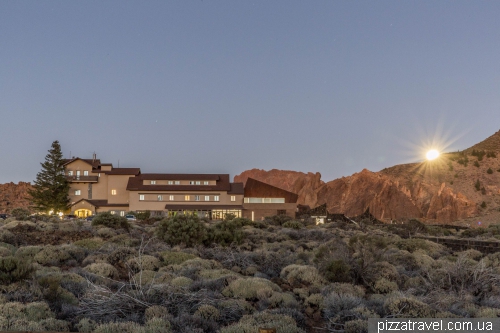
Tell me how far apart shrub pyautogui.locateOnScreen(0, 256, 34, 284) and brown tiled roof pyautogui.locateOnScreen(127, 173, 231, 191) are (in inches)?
1890

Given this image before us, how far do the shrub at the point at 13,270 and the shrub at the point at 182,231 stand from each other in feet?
35.1

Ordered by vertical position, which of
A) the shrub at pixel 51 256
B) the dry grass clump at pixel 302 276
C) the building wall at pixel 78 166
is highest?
the building wall at pixel 78 166

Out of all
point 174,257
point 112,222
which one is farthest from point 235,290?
point 112,222

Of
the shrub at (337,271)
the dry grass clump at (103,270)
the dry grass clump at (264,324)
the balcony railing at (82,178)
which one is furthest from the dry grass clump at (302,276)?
the balcony railing at (82,178)

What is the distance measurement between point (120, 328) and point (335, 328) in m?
4.23

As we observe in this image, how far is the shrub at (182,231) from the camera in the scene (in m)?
22.4

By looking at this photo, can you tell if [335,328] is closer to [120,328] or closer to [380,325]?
[380,325]

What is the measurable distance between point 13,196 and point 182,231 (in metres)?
91.1

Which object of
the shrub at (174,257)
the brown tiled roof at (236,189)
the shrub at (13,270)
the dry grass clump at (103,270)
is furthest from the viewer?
the brown tiled roof at (236,189)

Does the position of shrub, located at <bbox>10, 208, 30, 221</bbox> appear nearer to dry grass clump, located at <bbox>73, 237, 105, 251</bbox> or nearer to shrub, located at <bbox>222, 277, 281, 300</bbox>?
dry grass clump, located at <bbox>73, 237, 105, 251</bbox>

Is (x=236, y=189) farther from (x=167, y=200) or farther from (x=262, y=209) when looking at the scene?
(x=167, y=200)

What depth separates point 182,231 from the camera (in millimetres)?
23000

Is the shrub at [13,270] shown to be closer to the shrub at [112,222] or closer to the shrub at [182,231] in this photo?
the shrub at [182,231]

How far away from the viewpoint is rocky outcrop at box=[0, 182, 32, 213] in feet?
301
